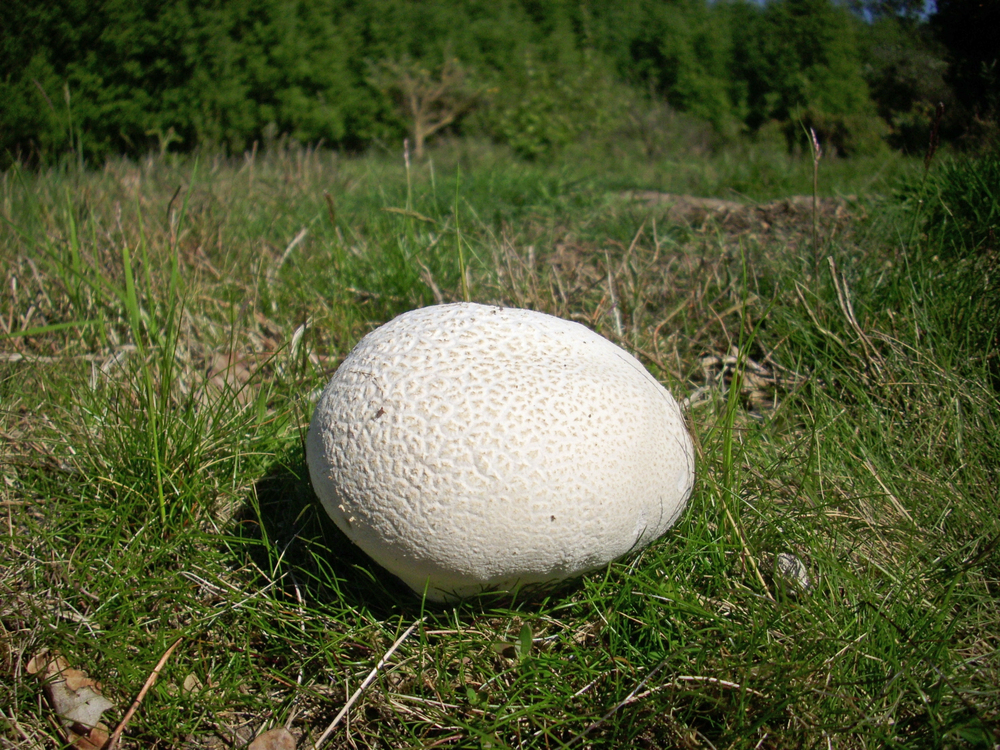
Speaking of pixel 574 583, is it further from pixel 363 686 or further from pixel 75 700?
pixel 75 700

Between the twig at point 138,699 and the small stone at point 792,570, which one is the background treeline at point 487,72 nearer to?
the small stone at point 792,570

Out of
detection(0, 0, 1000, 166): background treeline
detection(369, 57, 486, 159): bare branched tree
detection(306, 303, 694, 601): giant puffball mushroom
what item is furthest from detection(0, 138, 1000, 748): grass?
detection(369, 57, 486, 159): bare branched tree

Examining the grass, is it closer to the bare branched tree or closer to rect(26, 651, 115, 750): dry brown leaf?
rect(26, 651, 115, 750): dry brown leaf

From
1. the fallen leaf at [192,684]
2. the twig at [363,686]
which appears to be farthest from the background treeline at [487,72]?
the fallen leaf at [192,684]

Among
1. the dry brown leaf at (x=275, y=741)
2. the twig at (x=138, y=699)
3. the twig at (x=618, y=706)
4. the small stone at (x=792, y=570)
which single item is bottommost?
the dry brown leaf at (x=275, y=741)

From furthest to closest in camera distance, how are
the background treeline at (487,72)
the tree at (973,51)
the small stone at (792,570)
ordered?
the background treeline at (487,72) → the tree at (973,51) → the small stone at (792,570)

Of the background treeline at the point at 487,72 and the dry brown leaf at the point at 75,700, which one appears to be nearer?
the dry brown leaf at the point at 75,700

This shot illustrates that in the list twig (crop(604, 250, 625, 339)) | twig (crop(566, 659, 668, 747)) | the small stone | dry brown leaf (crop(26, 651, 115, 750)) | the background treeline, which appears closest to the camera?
twig (crop(566, 659, 668, 747))
